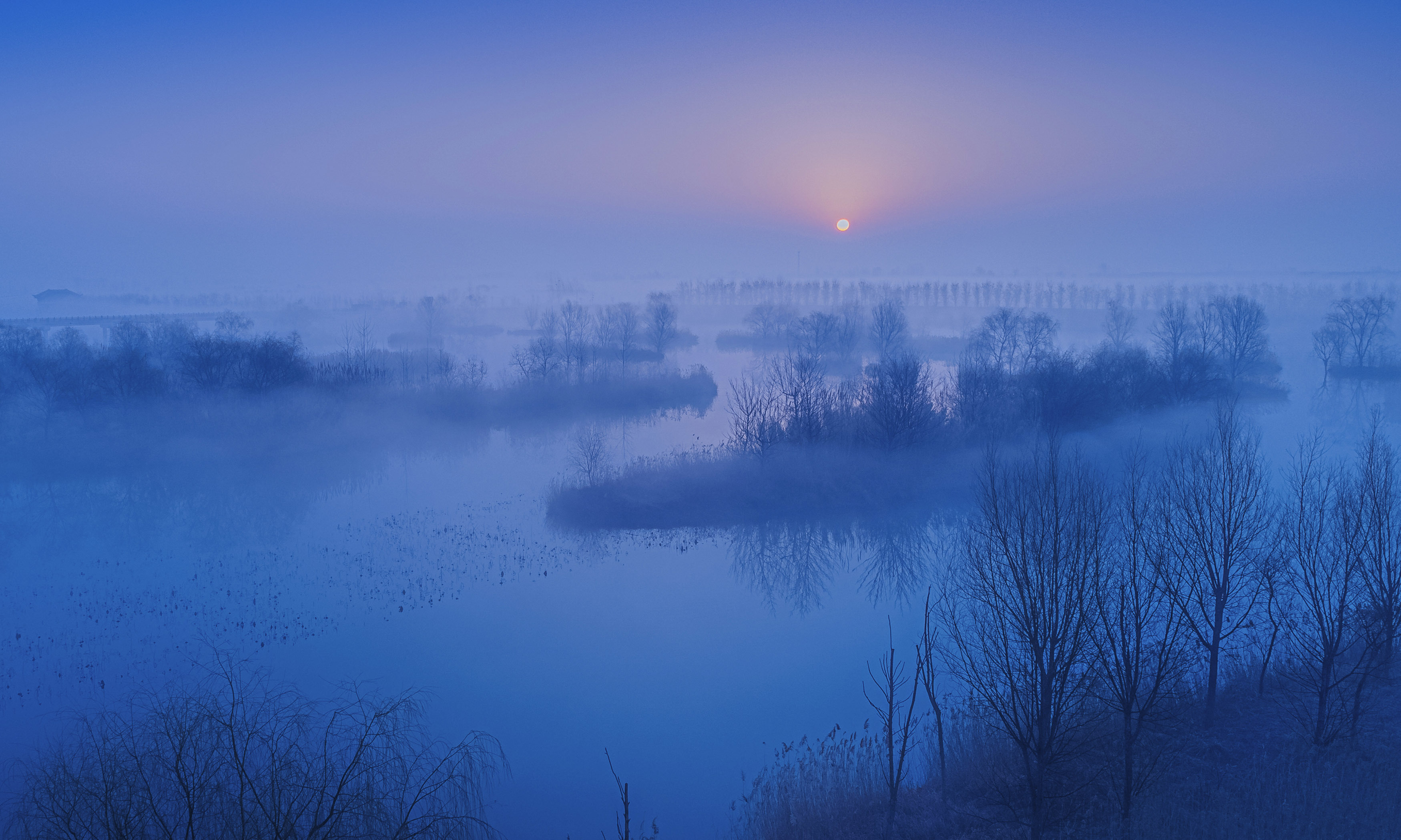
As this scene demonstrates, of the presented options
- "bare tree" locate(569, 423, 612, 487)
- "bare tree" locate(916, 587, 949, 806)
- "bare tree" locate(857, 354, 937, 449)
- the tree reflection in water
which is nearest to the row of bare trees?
"bare tree" locate(916, 587, 949, 806)

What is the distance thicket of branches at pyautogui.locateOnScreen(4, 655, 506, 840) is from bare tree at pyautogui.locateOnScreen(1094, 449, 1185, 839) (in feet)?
21.6

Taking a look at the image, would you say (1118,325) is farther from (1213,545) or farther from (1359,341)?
(1213,545)

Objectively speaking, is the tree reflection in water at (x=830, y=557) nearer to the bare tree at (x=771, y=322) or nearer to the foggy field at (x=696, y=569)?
the foggy field at (x=696, y=569)

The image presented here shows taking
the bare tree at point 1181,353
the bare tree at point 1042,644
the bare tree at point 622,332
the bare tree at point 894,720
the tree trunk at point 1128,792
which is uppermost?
the bare tree at point 622,332

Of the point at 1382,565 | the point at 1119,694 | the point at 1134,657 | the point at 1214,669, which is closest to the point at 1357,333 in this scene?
the point at 1382,565

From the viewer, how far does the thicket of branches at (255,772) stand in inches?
261

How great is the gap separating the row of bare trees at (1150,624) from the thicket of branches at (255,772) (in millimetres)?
5745

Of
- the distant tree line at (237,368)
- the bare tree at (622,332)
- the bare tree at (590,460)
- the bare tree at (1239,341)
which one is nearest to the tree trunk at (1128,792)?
the bare tree at (590,460)

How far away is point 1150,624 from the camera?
10297 millimetres

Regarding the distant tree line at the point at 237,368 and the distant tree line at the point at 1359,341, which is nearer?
the distant tree line at the point at 237,368

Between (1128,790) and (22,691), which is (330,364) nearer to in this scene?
(22,691)

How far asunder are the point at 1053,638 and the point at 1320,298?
96.6m

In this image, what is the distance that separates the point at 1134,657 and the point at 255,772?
10.1 m

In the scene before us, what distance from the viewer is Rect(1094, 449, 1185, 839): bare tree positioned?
7191 millimetres
